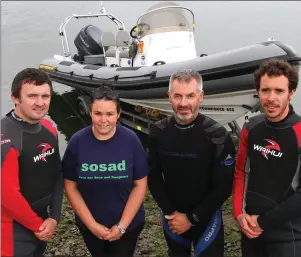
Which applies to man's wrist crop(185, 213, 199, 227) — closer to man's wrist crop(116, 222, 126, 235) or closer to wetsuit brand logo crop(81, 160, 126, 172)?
man's wrist crop(116, 222, 126, 235)

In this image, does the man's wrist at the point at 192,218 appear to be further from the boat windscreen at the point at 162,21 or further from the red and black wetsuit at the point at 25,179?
the boat windscreen at the point at 162,21

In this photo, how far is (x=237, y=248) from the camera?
2.96 meters

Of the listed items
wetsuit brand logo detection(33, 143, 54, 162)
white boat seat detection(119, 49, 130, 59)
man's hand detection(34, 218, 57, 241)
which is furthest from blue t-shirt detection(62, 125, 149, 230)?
white boat seat detection(119, 49, 130, 59)

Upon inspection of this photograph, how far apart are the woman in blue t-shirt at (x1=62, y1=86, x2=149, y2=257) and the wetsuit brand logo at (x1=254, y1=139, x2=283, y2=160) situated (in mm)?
655

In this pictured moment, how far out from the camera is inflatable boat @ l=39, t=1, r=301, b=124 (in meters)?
4.09

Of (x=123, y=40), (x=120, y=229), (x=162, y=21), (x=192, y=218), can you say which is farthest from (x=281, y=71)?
(x=123, y=40)

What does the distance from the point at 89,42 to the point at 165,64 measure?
3.26 meters

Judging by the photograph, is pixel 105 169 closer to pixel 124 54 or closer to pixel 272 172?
pixel 272 172

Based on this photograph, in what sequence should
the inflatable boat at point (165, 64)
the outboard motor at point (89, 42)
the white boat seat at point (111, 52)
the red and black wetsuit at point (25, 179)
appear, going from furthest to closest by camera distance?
the outboard motor at point (89, 42) < the white boat seat at point (111, 52) < the inflatable boat at point (165, 64) < the red and black wetsuit at point (25, 179)

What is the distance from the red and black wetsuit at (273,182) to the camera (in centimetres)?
179

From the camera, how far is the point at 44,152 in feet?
6.19

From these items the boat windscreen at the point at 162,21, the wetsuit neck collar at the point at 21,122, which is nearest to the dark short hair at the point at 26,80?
the wetsuit neck collar at the point at 21,122

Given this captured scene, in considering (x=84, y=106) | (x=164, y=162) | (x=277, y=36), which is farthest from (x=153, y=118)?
(x=277, y=36)

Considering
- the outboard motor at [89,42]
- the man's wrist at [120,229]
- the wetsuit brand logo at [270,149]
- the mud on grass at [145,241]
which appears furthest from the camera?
the outboard motor at [89,42]
